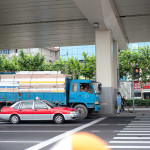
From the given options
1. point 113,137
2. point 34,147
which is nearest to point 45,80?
point 113,137

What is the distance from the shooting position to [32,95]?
20.3 m

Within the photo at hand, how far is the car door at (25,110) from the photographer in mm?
16797

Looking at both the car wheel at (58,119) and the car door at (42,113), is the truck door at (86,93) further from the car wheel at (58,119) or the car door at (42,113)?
the car door at (42,113)

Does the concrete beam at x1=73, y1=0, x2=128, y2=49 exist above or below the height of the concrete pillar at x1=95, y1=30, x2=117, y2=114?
above

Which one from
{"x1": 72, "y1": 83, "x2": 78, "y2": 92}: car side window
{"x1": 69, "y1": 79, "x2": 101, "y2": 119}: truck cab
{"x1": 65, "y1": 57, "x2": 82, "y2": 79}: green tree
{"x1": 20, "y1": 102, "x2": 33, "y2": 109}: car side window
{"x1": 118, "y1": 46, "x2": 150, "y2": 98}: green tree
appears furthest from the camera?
{"x1": 65, "y1": 57, "x2": 82, "y2": 79}: green tree

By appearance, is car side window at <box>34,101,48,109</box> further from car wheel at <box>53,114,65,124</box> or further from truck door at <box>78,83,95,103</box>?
truck door at <box>78,83,95,103</box>

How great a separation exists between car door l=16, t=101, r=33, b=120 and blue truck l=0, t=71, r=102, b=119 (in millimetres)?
3118

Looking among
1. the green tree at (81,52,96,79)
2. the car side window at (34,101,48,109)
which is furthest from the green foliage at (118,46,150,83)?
the car side window at (34,101,48,109)

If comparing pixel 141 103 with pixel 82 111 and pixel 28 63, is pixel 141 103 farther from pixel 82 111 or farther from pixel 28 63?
pixel 28 63

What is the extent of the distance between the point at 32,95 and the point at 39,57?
77.5ft

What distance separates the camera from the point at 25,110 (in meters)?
16.9

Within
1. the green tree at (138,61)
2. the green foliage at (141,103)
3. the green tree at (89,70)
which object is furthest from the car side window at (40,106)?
the green tree at (89,70)

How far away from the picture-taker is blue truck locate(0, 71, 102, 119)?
19.9 m

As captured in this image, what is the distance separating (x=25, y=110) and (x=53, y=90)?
359 centimetres
